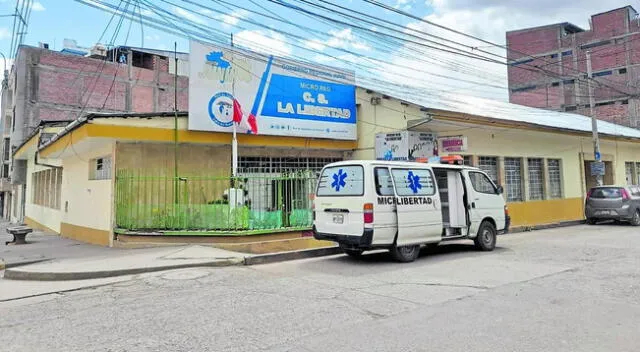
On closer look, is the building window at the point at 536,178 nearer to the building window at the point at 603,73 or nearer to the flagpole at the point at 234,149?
the flagpole at the point at 234,149

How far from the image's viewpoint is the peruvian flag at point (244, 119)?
1301 centimetres

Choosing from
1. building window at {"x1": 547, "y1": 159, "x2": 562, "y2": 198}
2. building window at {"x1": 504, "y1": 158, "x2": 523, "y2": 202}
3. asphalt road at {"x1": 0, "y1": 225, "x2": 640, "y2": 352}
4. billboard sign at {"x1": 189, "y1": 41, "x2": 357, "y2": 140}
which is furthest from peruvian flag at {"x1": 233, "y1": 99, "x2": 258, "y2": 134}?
Answer: building window at {"x1": 547, "y1": 159, "x2": 562, "y2": 198}

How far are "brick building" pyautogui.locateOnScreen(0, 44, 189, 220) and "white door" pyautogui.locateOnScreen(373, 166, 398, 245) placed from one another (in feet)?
74.7

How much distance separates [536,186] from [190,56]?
1514cm

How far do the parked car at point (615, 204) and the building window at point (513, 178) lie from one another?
2.83 metres

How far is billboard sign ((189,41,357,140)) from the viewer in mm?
12859

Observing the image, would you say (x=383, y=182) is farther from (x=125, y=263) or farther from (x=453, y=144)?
(x=453, y=144)

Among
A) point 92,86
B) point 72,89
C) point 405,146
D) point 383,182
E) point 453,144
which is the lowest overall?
point 383,182

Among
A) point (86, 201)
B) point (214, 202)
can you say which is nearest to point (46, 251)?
point (86, 201)

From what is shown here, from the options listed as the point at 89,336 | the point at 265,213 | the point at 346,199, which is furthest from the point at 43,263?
the point at 346,199

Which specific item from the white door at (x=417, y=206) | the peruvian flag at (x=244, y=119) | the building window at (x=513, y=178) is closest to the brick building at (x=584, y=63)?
the building window at (x=513, y=178)

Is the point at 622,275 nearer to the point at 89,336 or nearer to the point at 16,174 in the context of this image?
the point at 89,336

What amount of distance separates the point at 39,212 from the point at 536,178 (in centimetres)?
2266

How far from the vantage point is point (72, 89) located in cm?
2997
